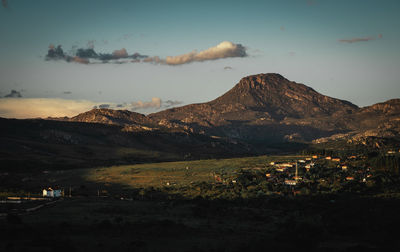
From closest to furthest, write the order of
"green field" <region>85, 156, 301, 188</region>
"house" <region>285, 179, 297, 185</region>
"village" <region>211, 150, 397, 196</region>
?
"village" <region>211, 150, 397, 196</region>, "house" <region>285, 179, 297, 185</region>, "green field" <region>85, 156, 301, 188</region>

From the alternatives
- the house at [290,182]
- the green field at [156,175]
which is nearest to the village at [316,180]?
the house at [290,182]

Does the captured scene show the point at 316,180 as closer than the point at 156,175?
Yes

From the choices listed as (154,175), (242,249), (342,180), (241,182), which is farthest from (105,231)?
(154,175)

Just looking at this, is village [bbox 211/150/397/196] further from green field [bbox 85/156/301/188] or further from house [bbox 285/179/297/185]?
green field [bbox 85/156/301/188]

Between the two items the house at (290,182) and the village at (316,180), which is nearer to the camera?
the village at (316,180)

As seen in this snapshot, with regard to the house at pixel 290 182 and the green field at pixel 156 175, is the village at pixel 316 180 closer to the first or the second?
the house at pixel 290 182

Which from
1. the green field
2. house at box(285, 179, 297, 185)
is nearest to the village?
house at box(285, 179, 297, 185)

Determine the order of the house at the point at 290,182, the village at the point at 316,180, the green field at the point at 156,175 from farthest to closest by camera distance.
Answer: the green field at the point at 156,175
the house at the point at 290,182
the village at the point at 316,180

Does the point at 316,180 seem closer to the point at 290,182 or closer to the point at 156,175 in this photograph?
the point at 290,182

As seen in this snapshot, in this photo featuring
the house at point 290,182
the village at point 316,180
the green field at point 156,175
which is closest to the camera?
the village at point 316,180

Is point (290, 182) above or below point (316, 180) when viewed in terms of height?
below

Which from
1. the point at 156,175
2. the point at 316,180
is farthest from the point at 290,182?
the point at 156,175

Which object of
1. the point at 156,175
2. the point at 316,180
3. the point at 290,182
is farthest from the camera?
the point at 156,175
